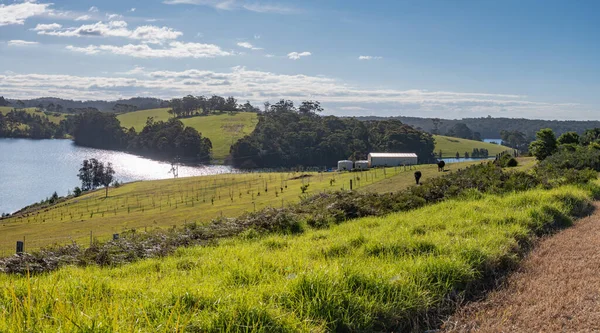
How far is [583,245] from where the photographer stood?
1014cm

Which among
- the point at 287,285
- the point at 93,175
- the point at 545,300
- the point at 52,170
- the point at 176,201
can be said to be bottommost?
the point at 176,201

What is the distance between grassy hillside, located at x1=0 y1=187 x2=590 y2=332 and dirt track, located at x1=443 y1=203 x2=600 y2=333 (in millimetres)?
436

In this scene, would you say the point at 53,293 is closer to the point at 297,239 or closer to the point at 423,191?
the point at 297,239

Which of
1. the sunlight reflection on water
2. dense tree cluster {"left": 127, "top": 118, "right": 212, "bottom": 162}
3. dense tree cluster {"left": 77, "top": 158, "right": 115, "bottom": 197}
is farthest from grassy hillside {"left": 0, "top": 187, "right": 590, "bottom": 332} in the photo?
dense tree cluster {"left": 127, "top": 118, "right": 212, "bottom": 162}

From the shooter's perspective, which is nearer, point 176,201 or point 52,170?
point 176,201

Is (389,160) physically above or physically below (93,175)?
above

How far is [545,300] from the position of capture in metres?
7.12

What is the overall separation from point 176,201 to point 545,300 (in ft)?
253

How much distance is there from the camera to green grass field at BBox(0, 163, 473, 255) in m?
53.9

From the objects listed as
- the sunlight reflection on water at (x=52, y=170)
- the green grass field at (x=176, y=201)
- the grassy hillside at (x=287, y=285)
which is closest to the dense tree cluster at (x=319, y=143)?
the sunlight reflection on water at (x=52, y=170)

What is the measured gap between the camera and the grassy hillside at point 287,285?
16.9 feet

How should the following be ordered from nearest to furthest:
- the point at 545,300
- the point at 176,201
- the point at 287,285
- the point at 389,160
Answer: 1. the point at 287,285
2. the point at 545,300
3. the point at 176,201
4. the point at 389,160

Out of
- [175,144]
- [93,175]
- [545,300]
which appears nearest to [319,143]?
[175,144]

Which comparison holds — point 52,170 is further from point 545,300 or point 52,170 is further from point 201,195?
→ point 545,300
